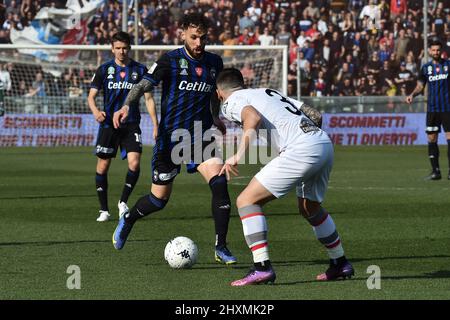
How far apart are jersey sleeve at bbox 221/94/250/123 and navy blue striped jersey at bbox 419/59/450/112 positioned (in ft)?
39.5

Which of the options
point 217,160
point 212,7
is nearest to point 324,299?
point 217,160

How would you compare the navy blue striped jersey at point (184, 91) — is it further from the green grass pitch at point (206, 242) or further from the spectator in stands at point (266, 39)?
the spectator in stands at point (266, 39)

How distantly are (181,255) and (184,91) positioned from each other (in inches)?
69.3

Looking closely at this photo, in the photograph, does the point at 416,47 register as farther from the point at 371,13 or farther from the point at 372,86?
the point at 371,13

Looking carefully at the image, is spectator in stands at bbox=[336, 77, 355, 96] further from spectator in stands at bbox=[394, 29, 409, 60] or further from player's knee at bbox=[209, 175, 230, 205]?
player's knee at bbox=[209, 175, 230, 205]

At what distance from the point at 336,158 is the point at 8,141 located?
33.3ft

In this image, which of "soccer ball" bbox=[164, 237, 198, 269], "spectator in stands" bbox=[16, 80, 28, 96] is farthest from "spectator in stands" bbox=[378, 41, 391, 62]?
"soccer ball" bbox=[164, 237, 198, 269]

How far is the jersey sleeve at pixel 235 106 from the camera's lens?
8094 mm

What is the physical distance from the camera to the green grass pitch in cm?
795

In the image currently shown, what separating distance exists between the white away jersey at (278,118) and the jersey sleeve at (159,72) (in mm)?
1741

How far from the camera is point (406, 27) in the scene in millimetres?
34219

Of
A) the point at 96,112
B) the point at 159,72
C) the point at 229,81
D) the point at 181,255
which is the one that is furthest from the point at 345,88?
the point at 229,81

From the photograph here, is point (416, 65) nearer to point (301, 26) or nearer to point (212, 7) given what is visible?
point (301, 26)

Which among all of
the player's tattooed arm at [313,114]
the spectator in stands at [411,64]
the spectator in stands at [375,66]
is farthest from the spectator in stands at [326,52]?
the player's tattooed arm at [313,114]
